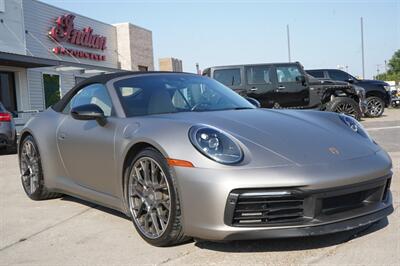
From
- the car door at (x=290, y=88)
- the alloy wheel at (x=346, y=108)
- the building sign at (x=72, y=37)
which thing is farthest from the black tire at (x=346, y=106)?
the building sign at (x=72, y=37)

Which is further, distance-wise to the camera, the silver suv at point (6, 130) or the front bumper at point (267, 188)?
the silver suv at point (6, 130)

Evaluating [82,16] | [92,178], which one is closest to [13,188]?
[92,178]

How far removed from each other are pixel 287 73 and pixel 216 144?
1180 centimetres

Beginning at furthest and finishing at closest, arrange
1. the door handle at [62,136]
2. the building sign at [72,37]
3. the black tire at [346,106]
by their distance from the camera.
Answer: the building sign at [72,37], the black tire at [346,106], the door handle at [62,136]

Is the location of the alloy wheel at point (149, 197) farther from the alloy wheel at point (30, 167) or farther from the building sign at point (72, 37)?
the building sign at point (72, 37)

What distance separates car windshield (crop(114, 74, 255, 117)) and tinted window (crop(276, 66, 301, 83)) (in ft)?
33.2

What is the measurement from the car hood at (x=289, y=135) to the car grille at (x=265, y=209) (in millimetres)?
259

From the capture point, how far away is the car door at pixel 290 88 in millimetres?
14523

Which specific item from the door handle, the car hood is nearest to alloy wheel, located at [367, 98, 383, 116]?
the car hood

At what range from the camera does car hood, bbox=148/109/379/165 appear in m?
3.25

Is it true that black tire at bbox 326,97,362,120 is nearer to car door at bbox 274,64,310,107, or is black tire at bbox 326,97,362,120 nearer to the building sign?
car door at bbox 274,64,310,107

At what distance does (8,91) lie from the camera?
1931 centimetres

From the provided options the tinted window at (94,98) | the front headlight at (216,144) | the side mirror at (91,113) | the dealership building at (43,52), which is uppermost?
the dealership building at (43,52)

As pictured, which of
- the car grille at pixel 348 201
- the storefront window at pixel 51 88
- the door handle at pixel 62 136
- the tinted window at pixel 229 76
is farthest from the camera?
the storefront window at pixel 51 88
